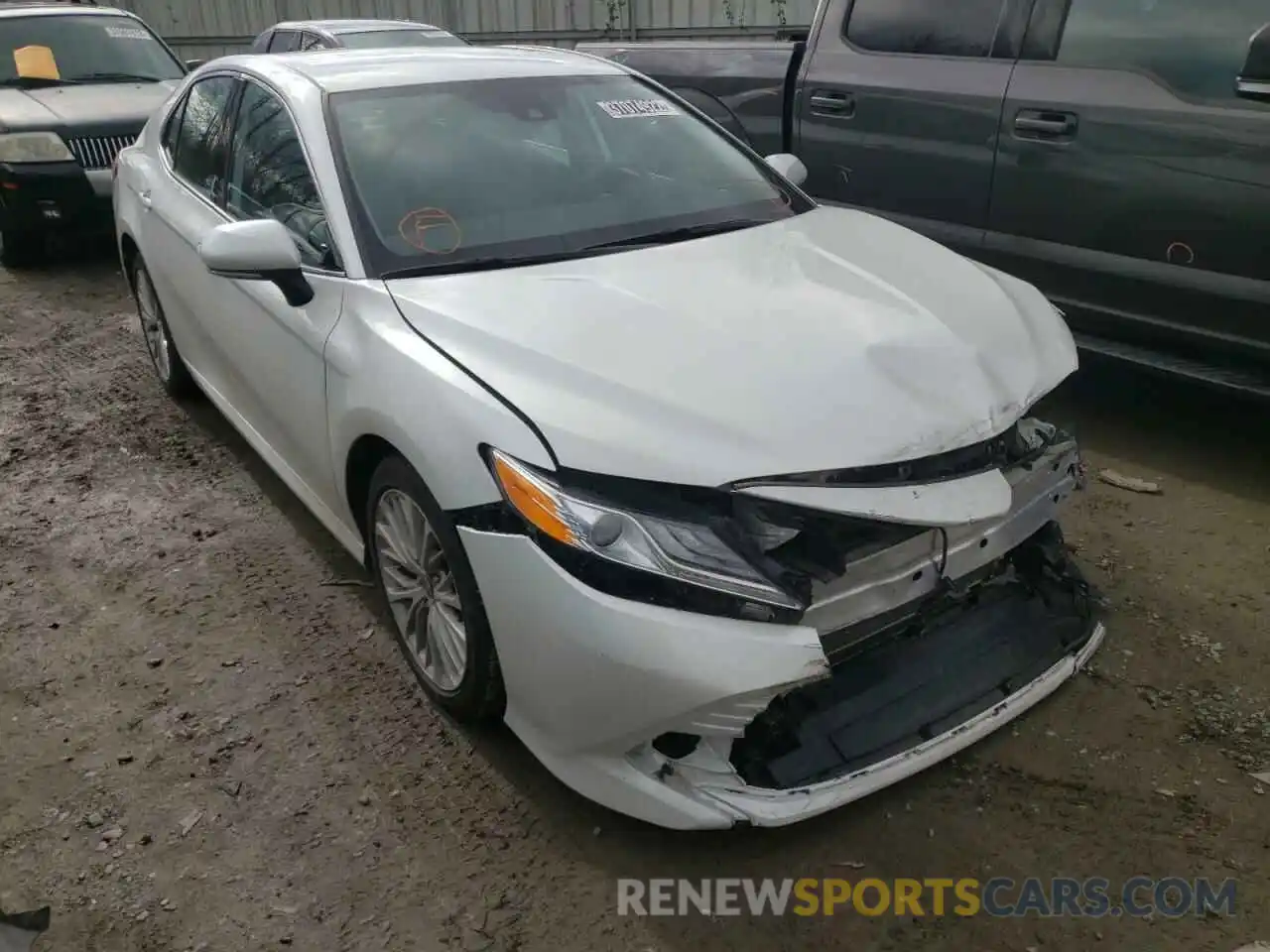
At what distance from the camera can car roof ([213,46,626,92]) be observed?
3318 millimetres

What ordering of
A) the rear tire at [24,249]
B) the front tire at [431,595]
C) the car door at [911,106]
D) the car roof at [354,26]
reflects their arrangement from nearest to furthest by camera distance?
the front tire at [431,595]
the car door at [911,106]
the rear tire at [24,249]
the car roof at [354,26]

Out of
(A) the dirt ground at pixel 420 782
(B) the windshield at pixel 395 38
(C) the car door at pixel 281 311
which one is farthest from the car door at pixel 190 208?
(B) the windshield at pixel 395 38

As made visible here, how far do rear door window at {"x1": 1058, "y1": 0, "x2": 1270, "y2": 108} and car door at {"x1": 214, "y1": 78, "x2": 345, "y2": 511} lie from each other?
2.98 m

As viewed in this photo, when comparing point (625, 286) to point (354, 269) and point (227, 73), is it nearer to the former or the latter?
point (354, 269)

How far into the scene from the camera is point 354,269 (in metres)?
2.81

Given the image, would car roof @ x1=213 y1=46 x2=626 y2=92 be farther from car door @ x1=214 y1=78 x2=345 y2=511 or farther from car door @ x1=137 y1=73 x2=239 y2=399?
car door @ x1=137 y1=73 x2=239 y2=399

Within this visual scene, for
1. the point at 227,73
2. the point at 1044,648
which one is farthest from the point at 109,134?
the point at 1044,648

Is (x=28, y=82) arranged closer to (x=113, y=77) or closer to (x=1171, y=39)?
(x=113, y=77)

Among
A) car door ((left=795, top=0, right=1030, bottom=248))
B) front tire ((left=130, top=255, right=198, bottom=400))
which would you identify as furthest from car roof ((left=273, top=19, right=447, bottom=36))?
car door ((left=795, top=0, right=1030, bottom=248))

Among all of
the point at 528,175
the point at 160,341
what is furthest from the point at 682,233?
the point at 160,341

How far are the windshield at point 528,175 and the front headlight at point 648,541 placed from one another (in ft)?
3.18

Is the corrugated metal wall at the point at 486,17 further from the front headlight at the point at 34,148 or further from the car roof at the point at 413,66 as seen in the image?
the car roof at the point at 413,66

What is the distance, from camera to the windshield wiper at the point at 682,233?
300cm

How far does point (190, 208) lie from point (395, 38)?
6.57 meters
